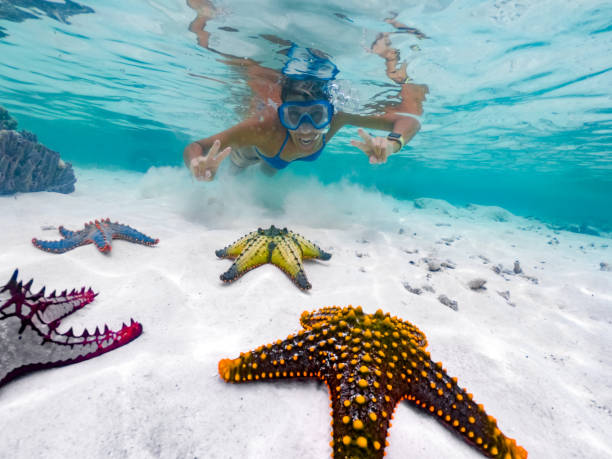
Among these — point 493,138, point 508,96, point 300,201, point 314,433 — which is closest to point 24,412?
point 314,433

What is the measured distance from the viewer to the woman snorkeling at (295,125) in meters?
5.78

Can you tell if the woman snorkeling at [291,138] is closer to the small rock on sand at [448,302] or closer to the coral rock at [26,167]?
the small rock on sand at [448,302]

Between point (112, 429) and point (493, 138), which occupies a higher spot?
point (493, 138)

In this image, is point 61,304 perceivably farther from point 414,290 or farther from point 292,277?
point 414,290

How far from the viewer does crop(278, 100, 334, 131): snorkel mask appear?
7.40 metres

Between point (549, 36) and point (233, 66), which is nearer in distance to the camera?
point (549, 36)

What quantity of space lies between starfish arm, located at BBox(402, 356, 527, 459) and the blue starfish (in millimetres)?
4826

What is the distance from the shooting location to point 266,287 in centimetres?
375

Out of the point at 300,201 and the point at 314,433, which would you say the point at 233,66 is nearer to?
the point at 300,201

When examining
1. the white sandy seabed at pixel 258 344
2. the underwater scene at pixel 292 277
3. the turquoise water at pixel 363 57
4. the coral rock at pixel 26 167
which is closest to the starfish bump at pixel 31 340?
the underwater scene at pixel 292 277

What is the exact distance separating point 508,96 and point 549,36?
5.22 m

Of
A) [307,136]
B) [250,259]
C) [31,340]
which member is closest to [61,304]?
[31,340]

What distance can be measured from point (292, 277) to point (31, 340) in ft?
8.87

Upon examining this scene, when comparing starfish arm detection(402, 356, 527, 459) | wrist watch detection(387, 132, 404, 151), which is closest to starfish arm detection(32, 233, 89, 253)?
starfish arm detection(402, 356, 527, 459)
